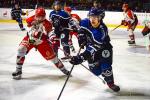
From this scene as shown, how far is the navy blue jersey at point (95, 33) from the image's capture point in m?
4.99

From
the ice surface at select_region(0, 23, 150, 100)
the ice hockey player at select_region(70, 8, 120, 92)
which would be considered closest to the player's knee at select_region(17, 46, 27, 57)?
the ice surface at select_region(0, 23, 150, 100)

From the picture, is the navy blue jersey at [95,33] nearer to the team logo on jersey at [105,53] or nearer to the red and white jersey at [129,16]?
the team logo on jersey at [105,53]

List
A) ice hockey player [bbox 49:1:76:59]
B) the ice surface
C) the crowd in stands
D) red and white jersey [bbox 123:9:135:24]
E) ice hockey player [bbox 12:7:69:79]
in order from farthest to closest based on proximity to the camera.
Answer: the crowd in stands → red and white jersey [bbox 123:9:135:24] → ice hockey player [bbox 49:1:76:59] → ice hockey player [bbox 12:7:69:79] → the ice surface

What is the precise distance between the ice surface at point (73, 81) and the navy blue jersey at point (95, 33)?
80cm

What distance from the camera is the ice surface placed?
203 inches

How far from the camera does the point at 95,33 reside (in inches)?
197

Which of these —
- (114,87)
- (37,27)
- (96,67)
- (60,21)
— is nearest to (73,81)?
(96,67)

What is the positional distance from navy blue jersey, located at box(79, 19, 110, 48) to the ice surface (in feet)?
2.64

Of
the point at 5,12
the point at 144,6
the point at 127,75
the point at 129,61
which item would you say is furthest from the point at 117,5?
the point at 127,75

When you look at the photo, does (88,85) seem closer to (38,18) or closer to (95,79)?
(95,79)

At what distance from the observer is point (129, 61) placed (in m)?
7.77

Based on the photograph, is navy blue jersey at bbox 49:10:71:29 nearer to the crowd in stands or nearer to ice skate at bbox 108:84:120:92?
ice skate at bbox 108:84:120:92

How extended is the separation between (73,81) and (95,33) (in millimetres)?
1278

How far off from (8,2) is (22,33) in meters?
4.96
